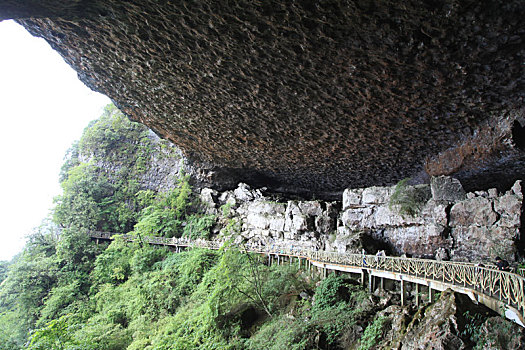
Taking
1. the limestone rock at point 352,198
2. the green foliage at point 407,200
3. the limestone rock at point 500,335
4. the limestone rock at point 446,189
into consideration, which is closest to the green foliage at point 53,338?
the limestone rock at point 500,335

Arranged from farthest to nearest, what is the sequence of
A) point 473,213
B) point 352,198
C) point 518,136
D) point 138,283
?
point 138,283 → point 352,198 → point 473,213 → point 518,136

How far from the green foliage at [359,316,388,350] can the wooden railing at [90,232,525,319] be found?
1734mm

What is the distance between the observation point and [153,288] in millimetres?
14750

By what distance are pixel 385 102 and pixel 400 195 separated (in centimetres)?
586

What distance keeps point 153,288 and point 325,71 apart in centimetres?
1347

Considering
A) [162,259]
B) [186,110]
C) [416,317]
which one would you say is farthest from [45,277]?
[416,317]

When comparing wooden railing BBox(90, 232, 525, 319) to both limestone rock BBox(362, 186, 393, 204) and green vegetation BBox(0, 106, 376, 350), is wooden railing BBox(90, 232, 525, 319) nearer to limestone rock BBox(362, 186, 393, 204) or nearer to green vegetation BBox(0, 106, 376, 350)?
green vegetation BBox(0, 106, 376, 350)

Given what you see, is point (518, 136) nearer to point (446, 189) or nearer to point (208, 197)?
point (446, 189)

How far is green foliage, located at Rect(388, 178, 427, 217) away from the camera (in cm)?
1197

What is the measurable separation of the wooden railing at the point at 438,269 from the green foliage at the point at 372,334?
1.73 metres

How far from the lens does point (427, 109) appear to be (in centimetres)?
857

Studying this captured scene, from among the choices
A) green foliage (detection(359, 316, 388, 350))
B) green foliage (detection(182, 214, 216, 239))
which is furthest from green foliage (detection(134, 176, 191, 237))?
green foliage (detection(359, 316, 388, 350))

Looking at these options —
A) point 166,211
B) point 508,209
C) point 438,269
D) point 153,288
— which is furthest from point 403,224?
point 166,211

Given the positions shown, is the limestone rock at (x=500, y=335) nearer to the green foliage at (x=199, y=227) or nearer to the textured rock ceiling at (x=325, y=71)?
the textured rock ceiling at (x=325, y=71)
